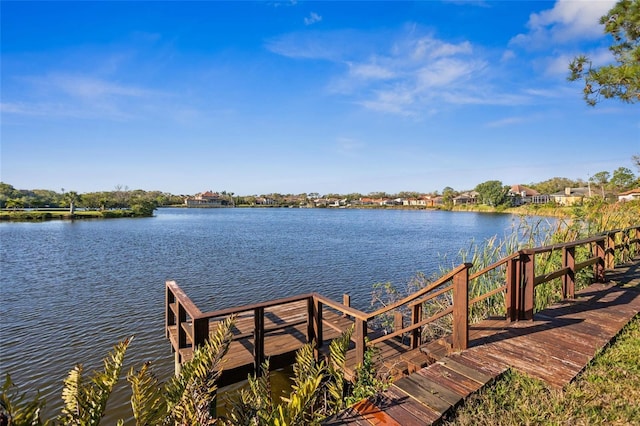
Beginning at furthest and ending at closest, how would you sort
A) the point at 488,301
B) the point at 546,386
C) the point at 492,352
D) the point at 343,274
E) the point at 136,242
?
the point at 136,242, the point at 343,274, the point at 488,301, the point at 492,352, the point at 546,386

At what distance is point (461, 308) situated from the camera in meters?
3.90

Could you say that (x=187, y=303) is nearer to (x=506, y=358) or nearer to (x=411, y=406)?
(x=411, y=406)

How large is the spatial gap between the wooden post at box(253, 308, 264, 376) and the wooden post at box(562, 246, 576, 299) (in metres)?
5.27

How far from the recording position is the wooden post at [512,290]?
4641 mm

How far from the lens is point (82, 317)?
962 cm

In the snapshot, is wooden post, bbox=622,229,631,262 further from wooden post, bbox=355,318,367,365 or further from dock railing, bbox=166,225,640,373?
wooden post, bbox=355,318,367,365

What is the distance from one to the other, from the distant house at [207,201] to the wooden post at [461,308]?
139 metres

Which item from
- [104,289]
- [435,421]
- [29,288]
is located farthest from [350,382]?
[29,288]

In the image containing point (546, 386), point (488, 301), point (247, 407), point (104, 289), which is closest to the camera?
point (247, 407)

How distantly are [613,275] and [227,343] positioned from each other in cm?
858

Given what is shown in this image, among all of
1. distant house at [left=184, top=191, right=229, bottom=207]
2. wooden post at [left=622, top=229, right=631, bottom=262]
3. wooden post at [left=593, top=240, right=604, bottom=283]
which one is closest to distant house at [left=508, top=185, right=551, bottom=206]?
wooden post at [left=622, top=229, right=631, bottom=262]

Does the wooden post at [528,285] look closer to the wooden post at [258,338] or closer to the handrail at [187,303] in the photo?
the wooden post at [258,338]

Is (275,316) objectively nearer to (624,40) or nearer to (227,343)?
(227,343)

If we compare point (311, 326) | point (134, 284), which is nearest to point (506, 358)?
point (311, 326)
